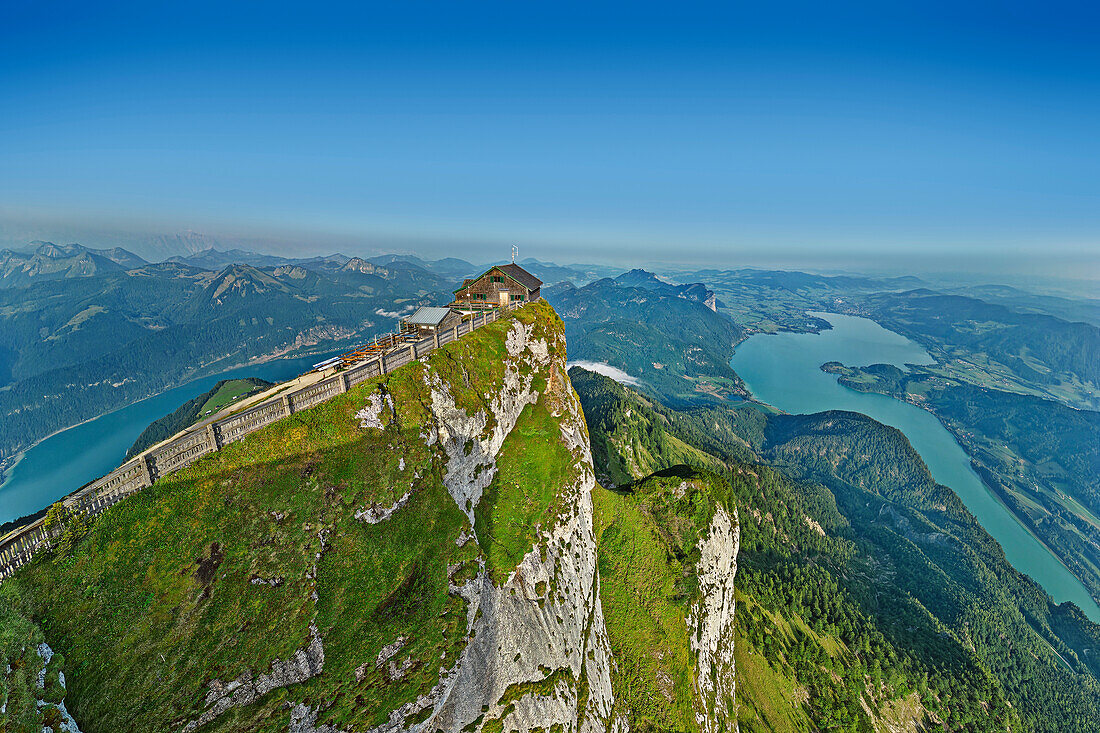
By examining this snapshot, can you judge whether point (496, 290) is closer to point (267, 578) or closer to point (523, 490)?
point (523, 490)

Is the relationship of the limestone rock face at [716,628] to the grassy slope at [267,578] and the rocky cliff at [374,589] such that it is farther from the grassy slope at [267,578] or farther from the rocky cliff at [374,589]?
the grassy slope at [267,578]

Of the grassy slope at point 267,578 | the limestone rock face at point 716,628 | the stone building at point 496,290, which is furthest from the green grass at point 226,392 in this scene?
the limestone rock face at point 716,628

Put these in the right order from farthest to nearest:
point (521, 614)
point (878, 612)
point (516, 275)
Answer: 1. point (878, 612)
2. point (516, 275)
3. point (521, 614)

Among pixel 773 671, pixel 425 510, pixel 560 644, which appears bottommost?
pixel 773 671

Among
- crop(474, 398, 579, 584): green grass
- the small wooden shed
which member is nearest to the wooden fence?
crop(474, 398, 579, 584): green grass

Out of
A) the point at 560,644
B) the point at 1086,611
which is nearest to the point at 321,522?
the point at 560,644

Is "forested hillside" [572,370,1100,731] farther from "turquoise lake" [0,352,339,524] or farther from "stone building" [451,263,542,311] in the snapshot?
"turquoise lake" [0,352,339,524]

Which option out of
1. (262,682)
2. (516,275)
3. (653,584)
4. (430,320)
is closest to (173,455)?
(262,682)

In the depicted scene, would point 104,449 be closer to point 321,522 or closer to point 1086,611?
point 321,522
